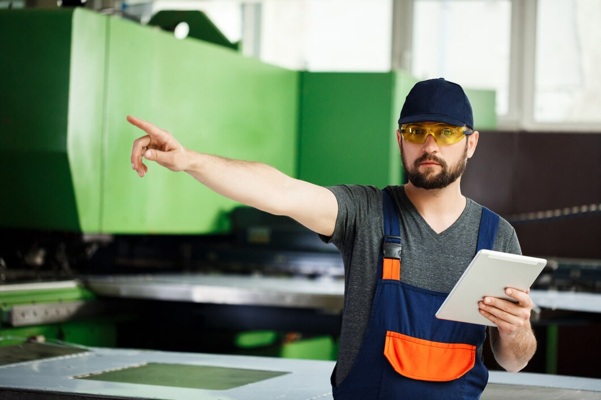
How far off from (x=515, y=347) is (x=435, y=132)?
0.48 m

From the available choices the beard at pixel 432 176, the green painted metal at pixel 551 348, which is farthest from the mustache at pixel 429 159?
the green painted metal at pixel 551 348

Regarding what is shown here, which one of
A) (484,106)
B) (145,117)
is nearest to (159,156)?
(145,117)

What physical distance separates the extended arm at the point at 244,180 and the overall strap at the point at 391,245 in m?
0.12

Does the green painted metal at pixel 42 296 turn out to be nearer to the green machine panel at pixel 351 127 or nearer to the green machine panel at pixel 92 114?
the green machine panel at pixel 92 114

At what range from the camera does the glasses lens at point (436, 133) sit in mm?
2134

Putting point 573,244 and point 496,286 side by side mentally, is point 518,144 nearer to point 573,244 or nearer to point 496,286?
point 573,244

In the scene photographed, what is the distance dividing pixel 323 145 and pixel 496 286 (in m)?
3.37

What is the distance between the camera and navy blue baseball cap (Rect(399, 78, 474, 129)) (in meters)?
2.13

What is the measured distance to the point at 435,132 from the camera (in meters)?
2.13

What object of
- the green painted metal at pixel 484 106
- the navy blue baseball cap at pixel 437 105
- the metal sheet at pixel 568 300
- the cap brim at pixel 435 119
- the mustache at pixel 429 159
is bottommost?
the metal sheet at pixel 568 300

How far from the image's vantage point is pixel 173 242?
505cm

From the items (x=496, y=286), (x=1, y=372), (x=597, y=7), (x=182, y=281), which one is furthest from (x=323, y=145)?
(x=496, y=286)

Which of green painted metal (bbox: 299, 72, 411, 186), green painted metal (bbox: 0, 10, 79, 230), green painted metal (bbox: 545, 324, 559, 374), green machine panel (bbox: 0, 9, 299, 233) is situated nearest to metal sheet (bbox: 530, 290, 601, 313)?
green painted metal (bbox: 545, 324, 559, 374)

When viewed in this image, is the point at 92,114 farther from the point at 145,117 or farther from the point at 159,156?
the point at 159,156
